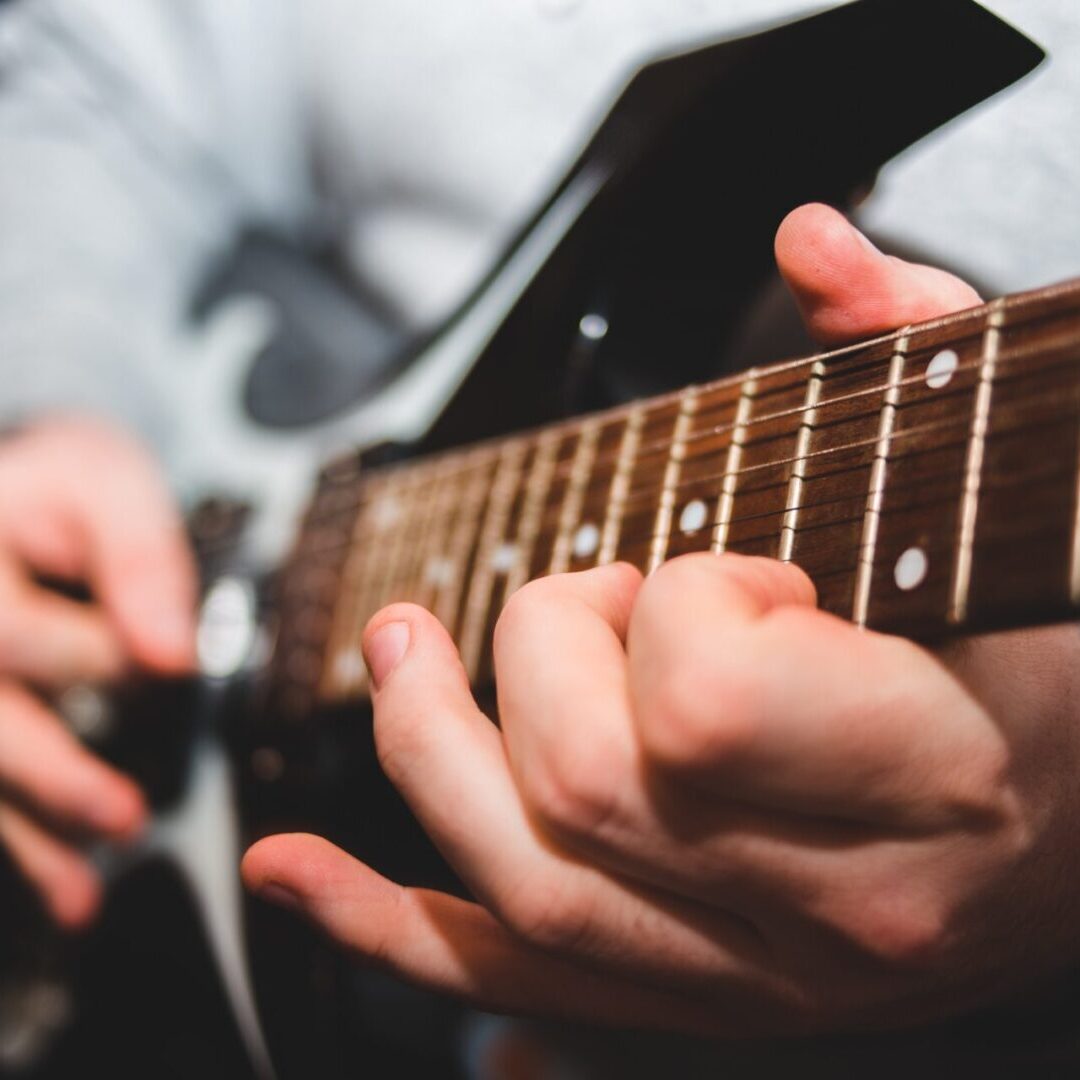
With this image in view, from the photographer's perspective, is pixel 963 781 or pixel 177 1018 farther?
pixel 177 1018

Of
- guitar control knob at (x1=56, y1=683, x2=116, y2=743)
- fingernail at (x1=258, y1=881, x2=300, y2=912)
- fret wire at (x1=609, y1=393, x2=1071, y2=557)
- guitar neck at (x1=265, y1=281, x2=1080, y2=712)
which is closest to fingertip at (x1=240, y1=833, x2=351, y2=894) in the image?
fingernail at (x1=258, y1=881, x2=300, y2=912)

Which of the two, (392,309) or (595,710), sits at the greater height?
(595,710)

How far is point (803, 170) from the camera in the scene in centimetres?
41

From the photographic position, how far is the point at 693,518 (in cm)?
36

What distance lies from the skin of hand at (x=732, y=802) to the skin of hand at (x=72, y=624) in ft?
1.34

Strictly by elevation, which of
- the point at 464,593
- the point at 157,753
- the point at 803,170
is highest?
the point at 803,170

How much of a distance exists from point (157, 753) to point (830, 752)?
63 cm

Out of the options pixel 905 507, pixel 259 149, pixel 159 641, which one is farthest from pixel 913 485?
pixel 259 149

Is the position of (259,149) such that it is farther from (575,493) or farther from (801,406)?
(801,406)

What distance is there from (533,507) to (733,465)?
14 cm

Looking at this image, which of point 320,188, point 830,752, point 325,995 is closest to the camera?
point 830,752

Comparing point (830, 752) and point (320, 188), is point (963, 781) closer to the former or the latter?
point (830, 752)

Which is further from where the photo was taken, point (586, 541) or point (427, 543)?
point (427, 543)

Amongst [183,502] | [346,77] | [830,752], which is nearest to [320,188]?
[346,77]
